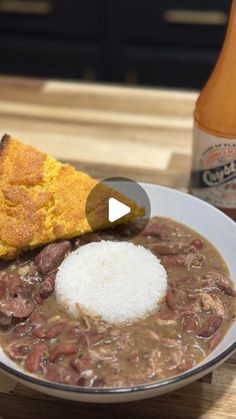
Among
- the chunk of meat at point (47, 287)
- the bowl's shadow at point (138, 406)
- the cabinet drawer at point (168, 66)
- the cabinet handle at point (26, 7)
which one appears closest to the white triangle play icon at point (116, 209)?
the chunk of meat at point (47, 287)

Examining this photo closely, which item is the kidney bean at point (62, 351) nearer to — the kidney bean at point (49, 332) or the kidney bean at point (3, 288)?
the kidney bean at point (49, 332)

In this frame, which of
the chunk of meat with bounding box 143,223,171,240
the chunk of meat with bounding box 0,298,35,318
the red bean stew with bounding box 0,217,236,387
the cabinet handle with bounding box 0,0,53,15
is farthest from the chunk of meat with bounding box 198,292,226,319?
the cabinet handle with bounding box 0,0,53,15

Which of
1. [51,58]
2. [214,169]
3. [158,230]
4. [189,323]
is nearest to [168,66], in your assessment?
[51,58]

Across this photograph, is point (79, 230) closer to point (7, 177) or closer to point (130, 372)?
point (7, 177)

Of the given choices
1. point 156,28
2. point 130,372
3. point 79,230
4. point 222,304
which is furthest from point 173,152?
point 156,28

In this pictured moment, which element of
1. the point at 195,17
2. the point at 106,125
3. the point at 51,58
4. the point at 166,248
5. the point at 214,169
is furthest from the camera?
the point at 51,58

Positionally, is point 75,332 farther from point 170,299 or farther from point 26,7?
point 26,7
